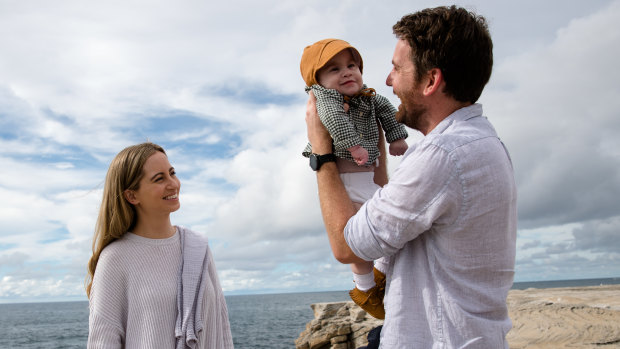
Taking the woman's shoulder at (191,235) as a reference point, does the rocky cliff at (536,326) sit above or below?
below

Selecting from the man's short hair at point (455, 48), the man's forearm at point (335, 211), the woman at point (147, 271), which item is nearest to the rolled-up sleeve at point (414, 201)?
the man's forearm at point (335, 211)

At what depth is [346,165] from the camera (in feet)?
9.54

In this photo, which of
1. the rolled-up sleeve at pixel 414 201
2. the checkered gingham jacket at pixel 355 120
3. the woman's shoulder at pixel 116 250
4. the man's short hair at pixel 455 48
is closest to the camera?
the rolled-up sleeve at pixel 414 201

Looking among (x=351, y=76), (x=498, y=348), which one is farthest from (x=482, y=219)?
(x=351, y=76)

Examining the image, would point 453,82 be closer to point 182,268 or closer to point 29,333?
point 182,268

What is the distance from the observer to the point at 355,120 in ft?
10.1

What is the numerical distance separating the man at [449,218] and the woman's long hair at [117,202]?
2030 millimetres

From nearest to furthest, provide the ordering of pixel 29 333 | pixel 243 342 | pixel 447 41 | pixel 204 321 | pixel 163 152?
pixel 447 41 < pixel 204 321 < pixel 163 152 < pixel 243 342 < pixel 29 333

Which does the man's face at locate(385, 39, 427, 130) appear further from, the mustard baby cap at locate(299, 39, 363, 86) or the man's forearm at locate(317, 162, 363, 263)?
the mustard baby cap at locate(299, 39, 363, 86)

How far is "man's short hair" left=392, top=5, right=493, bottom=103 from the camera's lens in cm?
212

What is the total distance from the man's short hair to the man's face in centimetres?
3

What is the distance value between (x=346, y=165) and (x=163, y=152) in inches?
63.9

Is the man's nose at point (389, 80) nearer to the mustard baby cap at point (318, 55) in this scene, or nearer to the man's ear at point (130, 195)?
the mustard baby cap at point (318, 55)

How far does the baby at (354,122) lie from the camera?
255cm
